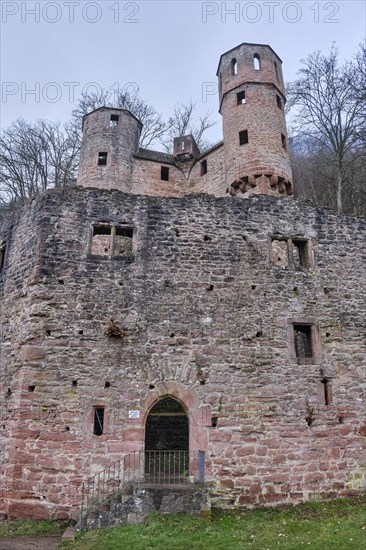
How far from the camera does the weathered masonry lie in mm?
10117

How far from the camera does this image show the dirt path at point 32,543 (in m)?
→ 8.00

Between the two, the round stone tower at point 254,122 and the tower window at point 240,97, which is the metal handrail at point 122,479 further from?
the tower window at point 240,97

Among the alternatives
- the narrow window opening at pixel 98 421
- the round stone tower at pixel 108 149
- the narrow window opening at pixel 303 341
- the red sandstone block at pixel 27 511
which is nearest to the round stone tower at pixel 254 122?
the round stone tower at pixel 108 149

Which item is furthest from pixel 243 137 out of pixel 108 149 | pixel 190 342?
pixel 190 342

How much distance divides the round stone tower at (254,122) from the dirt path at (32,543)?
15.1m

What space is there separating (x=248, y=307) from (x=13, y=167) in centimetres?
2229

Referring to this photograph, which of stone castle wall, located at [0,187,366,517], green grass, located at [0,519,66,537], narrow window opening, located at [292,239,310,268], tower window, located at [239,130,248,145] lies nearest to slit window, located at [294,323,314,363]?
stone castle wall, located at [0,187,366,517]

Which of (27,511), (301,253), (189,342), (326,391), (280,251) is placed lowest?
(27,511)

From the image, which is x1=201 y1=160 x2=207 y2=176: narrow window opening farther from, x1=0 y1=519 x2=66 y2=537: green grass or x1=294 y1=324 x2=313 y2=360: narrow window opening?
x1=0 y1=519 x2=66 y2=537: green grass

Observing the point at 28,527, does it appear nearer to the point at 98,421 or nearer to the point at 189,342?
the point at 98,421

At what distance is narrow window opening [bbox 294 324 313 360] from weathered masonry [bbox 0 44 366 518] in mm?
61

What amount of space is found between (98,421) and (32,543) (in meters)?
2.70

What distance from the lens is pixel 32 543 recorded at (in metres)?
8.26

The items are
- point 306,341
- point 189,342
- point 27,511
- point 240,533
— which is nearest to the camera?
point 240,533
